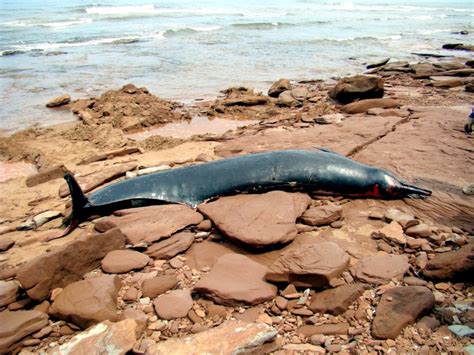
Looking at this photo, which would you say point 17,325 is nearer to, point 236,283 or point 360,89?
point 236,283

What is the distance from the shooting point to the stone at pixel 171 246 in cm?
306

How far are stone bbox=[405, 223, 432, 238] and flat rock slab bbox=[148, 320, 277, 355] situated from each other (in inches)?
66.7

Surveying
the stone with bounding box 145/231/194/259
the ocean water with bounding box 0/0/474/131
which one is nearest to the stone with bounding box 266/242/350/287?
the stone with bounding box 145/231/194/259

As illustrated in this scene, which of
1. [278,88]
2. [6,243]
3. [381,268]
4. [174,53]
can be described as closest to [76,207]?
[6,243]

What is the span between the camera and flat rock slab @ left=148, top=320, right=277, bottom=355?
200 centimetres

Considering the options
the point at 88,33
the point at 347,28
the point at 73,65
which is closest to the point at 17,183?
the point at 73,65

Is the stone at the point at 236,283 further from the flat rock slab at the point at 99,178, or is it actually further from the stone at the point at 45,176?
the stone at the point at 45,176

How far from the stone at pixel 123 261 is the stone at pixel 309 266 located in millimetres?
993

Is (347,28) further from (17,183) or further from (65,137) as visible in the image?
(17,183)

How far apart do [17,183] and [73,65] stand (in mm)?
9946

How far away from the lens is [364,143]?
520 centimetres

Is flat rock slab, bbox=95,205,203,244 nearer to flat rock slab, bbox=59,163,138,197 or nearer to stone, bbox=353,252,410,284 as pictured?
flat rock slab, bbox=59,163,138,197

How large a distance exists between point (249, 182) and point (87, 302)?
1846mm

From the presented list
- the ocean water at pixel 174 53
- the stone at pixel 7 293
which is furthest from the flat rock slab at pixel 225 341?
the ocean water at pixel 174 53
